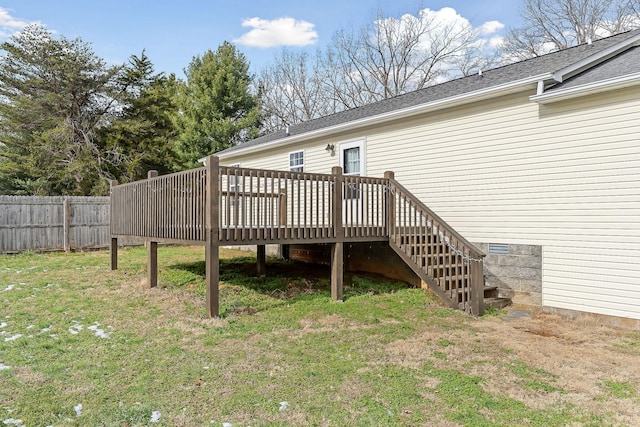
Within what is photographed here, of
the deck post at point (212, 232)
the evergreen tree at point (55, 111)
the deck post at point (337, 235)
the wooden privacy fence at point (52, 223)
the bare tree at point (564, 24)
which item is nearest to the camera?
the deck post at point (212, 232)

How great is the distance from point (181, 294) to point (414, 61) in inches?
781

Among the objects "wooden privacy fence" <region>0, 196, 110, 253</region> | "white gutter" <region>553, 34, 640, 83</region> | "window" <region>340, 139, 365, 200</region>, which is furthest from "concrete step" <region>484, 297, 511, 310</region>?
"wooden privacy fence" <region>0, 196, 110, 253</region>

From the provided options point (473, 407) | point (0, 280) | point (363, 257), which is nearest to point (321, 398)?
point (473, 407)

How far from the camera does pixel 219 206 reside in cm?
569

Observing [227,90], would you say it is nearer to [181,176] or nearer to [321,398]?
[181,176]

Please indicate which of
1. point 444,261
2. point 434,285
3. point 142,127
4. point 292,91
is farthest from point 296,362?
point 292,91

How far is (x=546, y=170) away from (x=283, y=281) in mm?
4863

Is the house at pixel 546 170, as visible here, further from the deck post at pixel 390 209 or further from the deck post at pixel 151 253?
the deck post at pixel 151 253

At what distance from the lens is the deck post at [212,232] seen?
5.54 metres

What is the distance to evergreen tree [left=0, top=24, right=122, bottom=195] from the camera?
1902cm

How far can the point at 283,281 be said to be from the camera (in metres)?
7.93

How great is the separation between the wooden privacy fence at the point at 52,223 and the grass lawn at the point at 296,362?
5.85 meters

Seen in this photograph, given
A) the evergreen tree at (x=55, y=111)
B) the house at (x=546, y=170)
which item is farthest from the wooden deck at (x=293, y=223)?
the evergreen tree at (x=55, y=111)

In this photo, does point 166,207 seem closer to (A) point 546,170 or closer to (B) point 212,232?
(B) point 212,232
